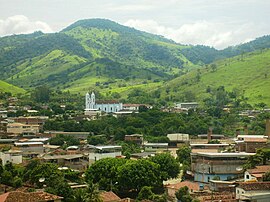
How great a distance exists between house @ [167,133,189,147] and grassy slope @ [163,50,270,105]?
39.8m

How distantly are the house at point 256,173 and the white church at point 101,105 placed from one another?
7577cm

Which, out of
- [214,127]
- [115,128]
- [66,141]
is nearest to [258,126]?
[214,127]

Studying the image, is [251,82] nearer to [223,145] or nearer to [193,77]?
[193,77]

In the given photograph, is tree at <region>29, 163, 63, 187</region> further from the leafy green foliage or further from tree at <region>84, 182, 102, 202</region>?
the leafy green foliage

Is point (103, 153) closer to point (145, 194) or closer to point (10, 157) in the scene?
point (10, 157)

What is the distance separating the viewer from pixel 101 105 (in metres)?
120

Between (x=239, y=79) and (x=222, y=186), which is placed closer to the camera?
(x=222, y=186)

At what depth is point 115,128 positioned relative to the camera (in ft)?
277

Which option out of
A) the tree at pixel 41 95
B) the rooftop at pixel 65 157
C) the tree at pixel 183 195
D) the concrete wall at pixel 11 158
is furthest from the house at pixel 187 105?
the tree at pixel 183 195

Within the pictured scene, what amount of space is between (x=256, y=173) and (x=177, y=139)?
37.4m

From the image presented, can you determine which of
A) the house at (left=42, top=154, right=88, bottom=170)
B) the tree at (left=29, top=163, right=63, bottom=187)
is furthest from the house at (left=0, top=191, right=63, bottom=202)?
the house at (left=42, top=154, right=88, bottom=170)

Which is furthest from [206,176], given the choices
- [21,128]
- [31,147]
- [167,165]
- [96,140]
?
[21,128]

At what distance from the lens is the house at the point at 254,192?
34969 mm

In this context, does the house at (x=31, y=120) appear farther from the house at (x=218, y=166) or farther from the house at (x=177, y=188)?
the house at (x=177, y=188)
